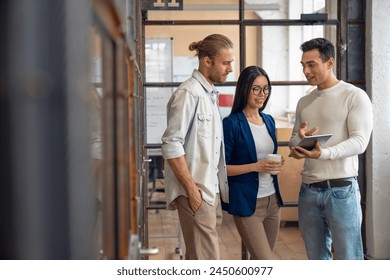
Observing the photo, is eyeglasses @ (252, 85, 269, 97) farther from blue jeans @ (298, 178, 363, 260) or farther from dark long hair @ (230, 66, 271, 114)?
blue jeans @ (298, 178, 363, 260)

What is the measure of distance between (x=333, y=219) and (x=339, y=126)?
27 centimetres

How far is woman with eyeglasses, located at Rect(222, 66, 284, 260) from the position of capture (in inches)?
72.8

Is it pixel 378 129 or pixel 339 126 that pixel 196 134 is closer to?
pixel 339 126

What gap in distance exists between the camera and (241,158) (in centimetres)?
187

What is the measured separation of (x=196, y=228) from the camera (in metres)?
1.74

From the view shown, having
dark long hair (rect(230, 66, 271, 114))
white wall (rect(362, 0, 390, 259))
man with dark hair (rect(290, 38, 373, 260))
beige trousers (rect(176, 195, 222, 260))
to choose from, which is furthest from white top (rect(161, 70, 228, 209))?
white wall (rect(362, 0, 390, 259))

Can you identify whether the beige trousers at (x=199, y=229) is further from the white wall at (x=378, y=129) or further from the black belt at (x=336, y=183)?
the white wall at (x=378, y=129)

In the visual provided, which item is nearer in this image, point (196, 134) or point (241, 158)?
point (196, 134)

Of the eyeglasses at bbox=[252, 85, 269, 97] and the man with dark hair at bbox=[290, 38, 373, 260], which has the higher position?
the eyeglasses at bbox=[252, 85, 269, 97]

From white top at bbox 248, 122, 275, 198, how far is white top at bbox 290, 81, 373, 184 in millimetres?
118

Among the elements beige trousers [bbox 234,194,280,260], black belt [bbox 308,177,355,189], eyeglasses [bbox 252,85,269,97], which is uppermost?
eyeglasses [bbox 252,85,269,97]

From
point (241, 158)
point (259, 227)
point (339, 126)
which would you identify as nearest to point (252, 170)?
point (241, 158)
